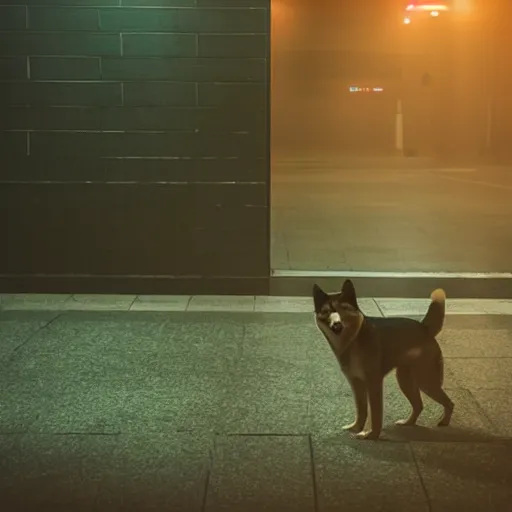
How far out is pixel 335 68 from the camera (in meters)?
8.19

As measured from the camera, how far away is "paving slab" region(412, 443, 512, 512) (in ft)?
→ 12.5

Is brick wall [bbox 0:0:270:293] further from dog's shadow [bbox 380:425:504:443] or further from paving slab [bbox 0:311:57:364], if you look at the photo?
dog's shadow [bbox 380:425:504:443]

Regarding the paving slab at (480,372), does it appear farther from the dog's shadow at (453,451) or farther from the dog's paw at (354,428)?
the dog's paw at (354,428)

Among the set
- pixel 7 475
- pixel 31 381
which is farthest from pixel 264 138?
pixel 7 475

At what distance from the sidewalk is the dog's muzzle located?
0.67m

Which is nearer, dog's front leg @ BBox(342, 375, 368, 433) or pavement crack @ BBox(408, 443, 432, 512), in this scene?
pavement crack @ BBox(408, 443, 432, 512)

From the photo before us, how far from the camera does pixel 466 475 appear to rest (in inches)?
161

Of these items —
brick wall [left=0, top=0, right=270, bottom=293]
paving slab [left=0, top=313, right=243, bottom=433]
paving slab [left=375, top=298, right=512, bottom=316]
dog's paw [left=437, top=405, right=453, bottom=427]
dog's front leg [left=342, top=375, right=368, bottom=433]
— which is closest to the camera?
dog's front leg [left=342, top=375, right=368, bottom=433]

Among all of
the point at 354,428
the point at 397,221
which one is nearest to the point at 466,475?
the point at 354,428

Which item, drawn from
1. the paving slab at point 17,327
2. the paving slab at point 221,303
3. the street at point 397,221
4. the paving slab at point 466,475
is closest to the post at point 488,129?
the street at point 397,221

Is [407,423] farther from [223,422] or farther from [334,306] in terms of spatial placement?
[223,422]

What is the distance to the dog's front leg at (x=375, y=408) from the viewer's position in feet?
14.5

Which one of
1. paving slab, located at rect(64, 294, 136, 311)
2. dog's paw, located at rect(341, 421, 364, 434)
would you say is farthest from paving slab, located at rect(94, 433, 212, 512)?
paving slab, located at rect(64, 294, 136, 311)

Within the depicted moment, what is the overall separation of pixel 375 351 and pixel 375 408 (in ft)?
1.04
